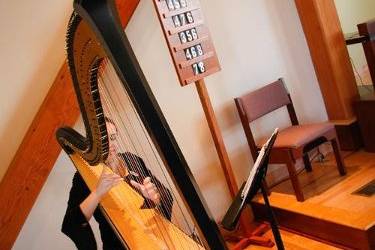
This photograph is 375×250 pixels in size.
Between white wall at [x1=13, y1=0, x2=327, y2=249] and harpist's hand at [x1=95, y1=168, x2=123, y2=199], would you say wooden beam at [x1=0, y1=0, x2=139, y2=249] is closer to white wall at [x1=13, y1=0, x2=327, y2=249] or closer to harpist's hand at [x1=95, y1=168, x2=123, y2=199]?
white wall at [x1=13, y1=0, x2=327, y2=249]

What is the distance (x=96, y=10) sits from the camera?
682 millimetres

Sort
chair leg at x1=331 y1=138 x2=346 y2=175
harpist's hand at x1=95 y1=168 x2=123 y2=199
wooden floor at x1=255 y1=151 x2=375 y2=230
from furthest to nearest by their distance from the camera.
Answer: chair leg at x1=331 y1=138 x2=346 y2=175 < wooden floor at x1=255 y1=151 x2=375 y2=230 < harpist's hand at x1=95 y1=168 x2=123 y2=199

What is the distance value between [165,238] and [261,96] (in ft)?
6.63

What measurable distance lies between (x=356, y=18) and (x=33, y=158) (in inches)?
157

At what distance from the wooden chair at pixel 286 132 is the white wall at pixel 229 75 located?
0.23 metres

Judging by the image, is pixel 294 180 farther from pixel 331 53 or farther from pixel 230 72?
pixel 331 53

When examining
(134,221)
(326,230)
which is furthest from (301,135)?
(134,221)

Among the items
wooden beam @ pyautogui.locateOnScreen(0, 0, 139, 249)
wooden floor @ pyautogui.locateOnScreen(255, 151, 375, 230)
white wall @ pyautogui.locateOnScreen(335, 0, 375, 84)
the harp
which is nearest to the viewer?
the harp

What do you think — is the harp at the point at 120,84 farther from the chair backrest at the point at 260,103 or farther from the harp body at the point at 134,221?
the chair backrest at the point at 260,103

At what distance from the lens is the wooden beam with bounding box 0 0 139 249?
2.74 m

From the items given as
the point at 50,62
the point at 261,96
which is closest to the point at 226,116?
the point at 261,96

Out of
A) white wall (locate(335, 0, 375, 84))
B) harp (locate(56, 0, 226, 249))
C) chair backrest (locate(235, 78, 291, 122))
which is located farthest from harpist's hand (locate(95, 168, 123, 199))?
white wall (locate(335, 0, 375, 84))

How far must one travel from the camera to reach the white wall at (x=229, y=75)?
3240 mm

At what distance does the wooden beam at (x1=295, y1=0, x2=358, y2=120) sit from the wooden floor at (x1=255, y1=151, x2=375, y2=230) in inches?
19.9
